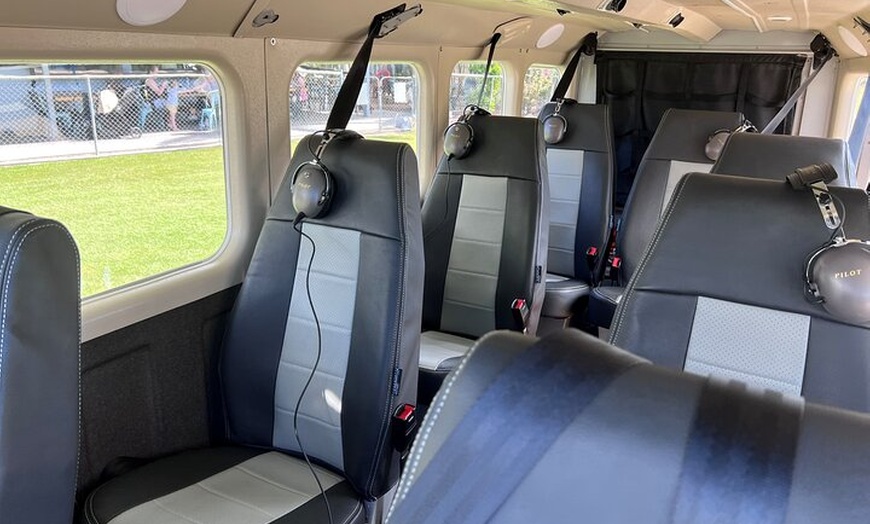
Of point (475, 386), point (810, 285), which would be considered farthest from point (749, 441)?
point (810, 285)

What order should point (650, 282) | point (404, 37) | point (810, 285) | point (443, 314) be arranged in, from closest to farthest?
point (810, 285)
point (650, 282)
point (404, 37)
point (443, 314)

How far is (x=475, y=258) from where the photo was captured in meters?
2.71

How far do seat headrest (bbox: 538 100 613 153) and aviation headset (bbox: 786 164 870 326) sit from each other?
2181 millimetres

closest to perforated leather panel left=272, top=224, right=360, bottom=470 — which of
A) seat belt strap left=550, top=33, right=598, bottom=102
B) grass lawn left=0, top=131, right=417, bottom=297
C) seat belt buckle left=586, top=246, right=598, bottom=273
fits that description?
grass lawn left=0, top=131, right=417, bottom=297

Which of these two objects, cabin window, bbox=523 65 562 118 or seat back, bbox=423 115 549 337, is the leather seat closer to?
seat back, bbox=423 115 549 337

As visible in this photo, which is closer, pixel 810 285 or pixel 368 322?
pixel 810 285

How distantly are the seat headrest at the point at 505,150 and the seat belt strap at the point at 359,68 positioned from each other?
56 centimetres

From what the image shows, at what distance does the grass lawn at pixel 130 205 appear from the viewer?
62.5 inches

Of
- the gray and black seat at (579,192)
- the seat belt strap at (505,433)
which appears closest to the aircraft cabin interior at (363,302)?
the seat belt strap at (505,433)

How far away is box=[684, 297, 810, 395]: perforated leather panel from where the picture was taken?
52.3 inches

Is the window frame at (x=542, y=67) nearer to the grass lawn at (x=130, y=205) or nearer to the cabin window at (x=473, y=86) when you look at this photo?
the cabin window at (x=473, y=86)

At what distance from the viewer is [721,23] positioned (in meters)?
3.62

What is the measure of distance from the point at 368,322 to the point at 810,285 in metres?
0.98

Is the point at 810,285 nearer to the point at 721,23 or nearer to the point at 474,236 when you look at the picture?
the point at 474,236
